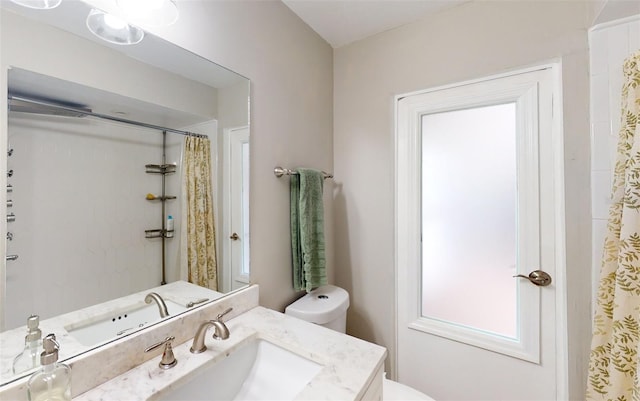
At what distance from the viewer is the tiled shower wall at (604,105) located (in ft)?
3.54

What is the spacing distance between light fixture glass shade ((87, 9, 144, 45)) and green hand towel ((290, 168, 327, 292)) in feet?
2.72

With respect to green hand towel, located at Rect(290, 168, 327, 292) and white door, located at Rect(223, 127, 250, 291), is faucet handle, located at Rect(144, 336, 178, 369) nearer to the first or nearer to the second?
white door, located at Rect(223, 127, 250, 291)

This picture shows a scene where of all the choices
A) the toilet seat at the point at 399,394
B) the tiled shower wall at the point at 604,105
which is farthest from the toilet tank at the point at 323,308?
the tiled shower wall at the point at 604,105

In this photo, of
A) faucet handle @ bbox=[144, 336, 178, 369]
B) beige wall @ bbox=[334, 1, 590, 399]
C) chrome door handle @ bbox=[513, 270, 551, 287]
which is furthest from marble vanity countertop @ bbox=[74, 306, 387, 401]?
chrome door handle @ bbox=[513, 270, 551, 287]

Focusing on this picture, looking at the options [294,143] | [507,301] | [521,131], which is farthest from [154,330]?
[521,131]

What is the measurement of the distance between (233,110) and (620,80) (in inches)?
63.8

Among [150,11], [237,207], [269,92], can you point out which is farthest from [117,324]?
[269,92]

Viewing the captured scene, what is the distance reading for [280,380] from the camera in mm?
872

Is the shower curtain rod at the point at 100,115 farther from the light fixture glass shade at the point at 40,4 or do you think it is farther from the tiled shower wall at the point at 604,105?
the tiled shower wall at the point at 604,105

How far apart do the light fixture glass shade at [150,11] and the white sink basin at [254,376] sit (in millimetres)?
1114

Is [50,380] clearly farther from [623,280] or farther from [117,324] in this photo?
[623,280]

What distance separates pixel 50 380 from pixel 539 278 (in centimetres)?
175

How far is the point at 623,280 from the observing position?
90cm

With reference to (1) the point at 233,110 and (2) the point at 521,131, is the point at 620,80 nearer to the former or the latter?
(2) the point at 521,131
